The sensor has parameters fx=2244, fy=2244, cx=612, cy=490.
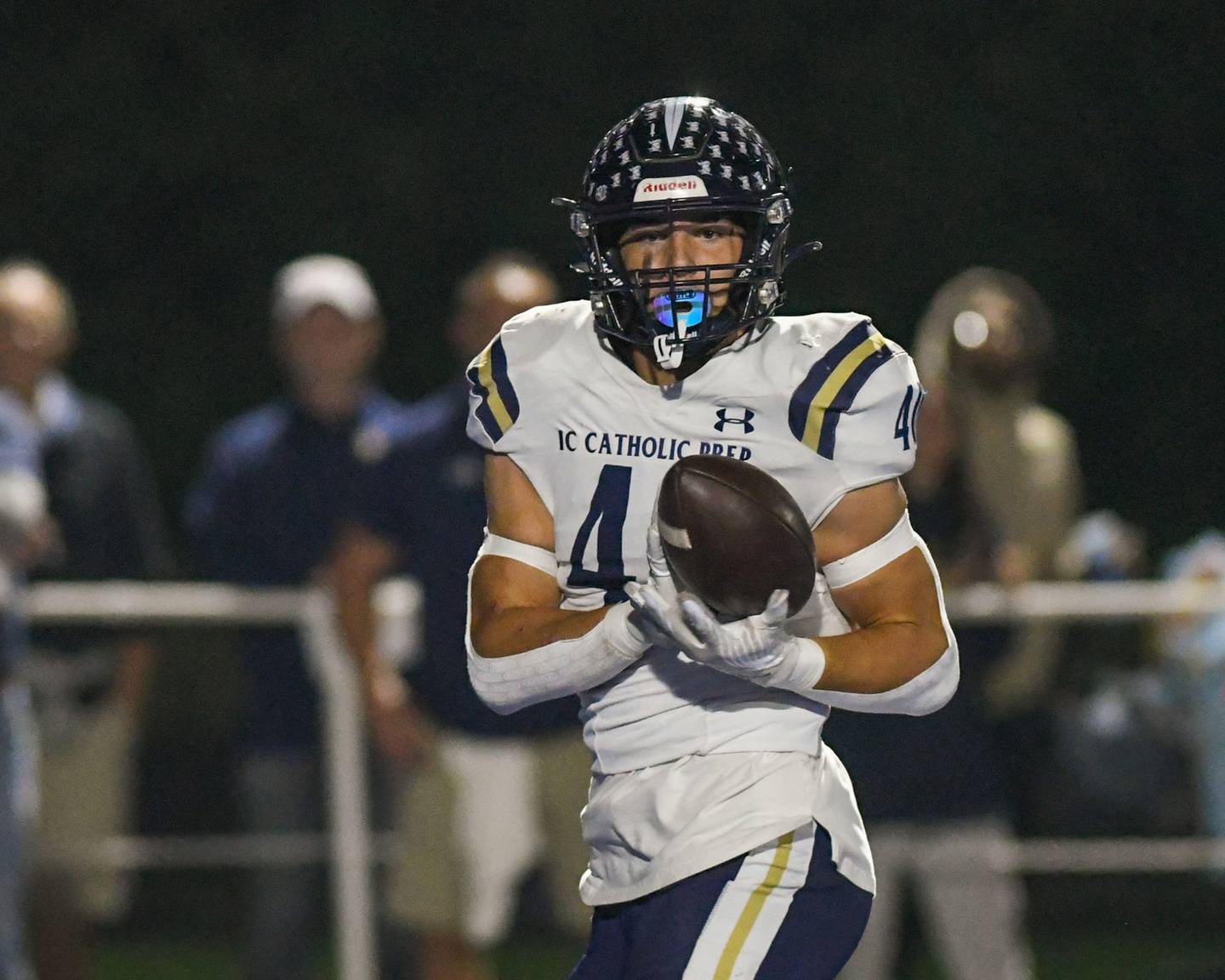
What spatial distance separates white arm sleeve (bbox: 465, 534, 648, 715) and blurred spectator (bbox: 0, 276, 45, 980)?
2.30m

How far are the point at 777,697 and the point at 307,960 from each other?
8.52ft

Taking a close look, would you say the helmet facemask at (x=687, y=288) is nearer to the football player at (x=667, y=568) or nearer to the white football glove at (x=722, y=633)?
the football player at (x=667, y=568)

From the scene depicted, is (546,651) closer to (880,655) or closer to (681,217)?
(880,655)

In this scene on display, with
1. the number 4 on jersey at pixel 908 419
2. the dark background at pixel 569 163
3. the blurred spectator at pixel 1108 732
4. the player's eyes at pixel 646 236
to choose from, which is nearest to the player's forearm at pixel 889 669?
the number 4 on jersey at pixel 908 419

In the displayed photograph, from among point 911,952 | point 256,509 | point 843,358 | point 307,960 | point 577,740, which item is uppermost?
point 843,358

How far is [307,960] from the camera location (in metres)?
5.05

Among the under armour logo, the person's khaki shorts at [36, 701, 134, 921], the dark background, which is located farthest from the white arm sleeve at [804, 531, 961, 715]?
the dark background

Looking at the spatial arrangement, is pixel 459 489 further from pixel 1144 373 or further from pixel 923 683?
pixel 1144 373

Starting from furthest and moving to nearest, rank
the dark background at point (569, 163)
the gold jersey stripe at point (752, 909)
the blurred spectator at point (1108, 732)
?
the dark background at point (569, 163)
the blurred spectator at point (1108, 732)
the gold jersey stripe at point (752, 909)

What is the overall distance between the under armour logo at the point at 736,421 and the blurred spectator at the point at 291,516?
2.36 meters

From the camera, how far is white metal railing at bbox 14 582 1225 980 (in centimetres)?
502

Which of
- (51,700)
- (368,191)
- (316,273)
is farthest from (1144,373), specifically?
(51,700)

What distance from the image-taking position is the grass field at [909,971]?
5.60 meters

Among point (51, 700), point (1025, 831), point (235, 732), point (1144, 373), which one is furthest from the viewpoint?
point (1144, 373)
